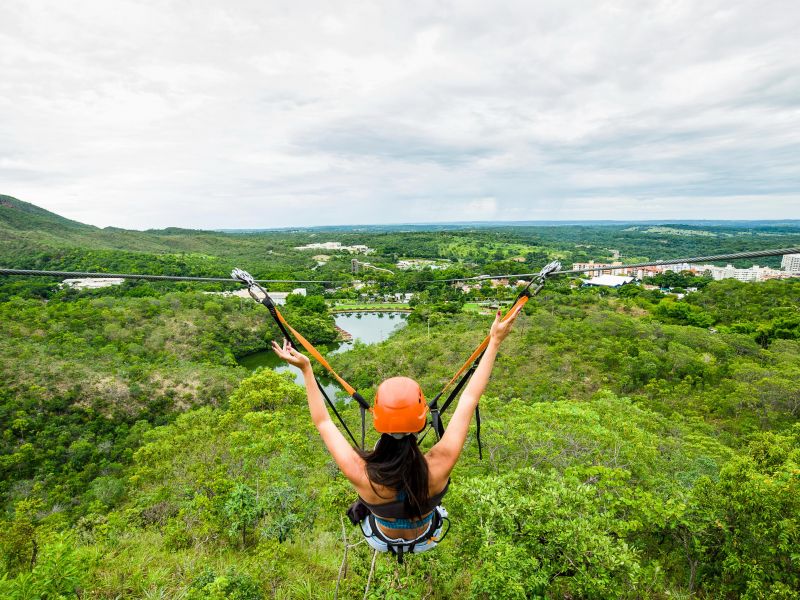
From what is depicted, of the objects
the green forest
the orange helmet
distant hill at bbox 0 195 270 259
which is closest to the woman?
the orange helmet

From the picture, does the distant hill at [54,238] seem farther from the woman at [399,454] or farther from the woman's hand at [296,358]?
the woman at [399,454]

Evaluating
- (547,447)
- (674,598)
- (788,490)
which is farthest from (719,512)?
(547,447)

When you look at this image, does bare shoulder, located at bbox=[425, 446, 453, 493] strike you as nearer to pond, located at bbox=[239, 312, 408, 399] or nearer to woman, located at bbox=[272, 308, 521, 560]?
woman, located at bbox=[272, 308, 521, 560]

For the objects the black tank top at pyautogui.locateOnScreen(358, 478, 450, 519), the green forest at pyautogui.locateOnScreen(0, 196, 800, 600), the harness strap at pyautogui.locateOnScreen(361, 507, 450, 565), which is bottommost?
the green forest at pyautogui.locateOnScreen(0, 196, 800, 600)

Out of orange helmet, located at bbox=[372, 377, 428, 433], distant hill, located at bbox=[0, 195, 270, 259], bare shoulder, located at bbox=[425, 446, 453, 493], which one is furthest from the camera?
distant hill, located at bbox=[0, 195, 270, 259]

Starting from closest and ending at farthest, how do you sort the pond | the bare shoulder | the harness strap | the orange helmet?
1. the orange helmet
2. the bare shoulder
3. the harness strap
4. the pond

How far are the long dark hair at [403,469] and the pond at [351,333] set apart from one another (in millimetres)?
29116

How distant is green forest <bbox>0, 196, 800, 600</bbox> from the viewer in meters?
4.27

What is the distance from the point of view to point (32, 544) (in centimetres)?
495

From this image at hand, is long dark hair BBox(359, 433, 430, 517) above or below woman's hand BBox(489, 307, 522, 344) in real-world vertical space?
below

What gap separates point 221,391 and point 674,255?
13776cm

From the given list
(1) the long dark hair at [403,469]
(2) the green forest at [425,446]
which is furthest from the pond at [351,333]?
(1) the long dark hair at [403,469]

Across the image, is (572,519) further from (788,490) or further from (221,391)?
(221,391)

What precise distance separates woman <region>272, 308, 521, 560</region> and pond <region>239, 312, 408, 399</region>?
29041 millimetres
